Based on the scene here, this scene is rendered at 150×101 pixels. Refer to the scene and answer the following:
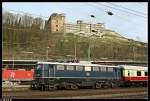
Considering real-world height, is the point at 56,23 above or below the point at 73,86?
above

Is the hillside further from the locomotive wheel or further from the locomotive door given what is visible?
the locomotive wheel

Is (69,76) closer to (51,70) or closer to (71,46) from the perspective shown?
(51,70)

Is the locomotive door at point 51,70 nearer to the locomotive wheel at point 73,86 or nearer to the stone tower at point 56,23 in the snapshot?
the locomotive wheel at point 73,86

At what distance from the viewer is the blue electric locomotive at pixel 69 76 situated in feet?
91.5

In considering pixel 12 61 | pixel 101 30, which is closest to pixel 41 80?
pixel 101 30

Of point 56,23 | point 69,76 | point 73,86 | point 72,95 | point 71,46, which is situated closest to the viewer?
point 72,95

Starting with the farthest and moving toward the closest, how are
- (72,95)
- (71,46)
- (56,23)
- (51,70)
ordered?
(71,46) → (56,23) → (51,70) → (72,95)

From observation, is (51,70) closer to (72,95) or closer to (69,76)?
(69,76)

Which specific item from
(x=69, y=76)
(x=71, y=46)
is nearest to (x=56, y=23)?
(x=71, y=46)

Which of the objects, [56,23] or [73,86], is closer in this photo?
[73,86]

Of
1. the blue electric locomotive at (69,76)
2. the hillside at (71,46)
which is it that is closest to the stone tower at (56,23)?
the hillside at (71,46)

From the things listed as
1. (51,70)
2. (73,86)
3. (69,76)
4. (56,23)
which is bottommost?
(73,86)

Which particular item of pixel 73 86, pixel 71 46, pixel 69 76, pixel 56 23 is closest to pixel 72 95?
pixel 73 86

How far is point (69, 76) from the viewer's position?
2886cm
